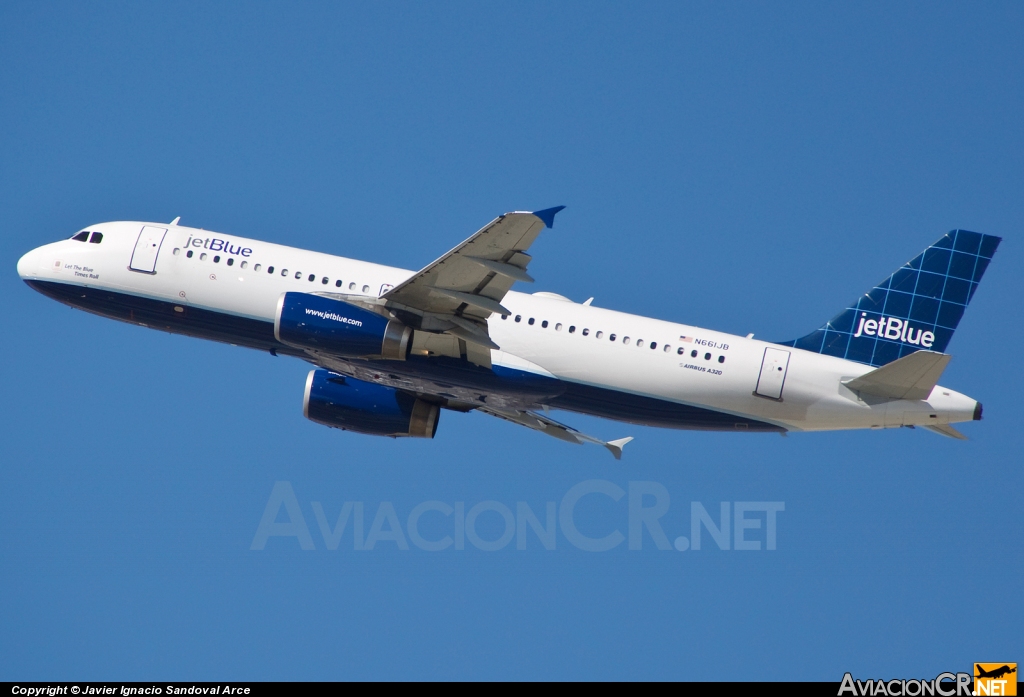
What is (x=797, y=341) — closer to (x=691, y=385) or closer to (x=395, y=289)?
(x=691, y=385)

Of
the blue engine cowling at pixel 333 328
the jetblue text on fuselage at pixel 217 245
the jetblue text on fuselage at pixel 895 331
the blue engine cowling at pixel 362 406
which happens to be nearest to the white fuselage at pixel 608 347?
the jetblue text on fuselage at pixel 217 245

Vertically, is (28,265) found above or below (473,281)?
below

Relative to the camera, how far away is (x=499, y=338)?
4100 cm

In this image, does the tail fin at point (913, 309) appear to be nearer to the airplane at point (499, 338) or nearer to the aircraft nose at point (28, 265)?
the airplane at point (499, 338)

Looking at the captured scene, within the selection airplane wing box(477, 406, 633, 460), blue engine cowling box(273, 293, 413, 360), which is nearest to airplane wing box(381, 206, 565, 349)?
blue engine cowling box(273, 293, 413, 360)

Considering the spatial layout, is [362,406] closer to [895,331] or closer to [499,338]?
[499,338]

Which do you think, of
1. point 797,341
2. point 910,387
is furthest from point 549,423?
point 910,387

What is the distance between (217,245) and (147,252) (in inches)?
95.5

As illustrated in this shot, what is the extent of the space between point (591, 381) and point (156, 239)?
1538cm

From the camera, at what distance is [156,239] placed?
42.9 m

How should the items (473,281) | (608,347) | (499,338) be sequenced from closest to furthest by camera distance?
(473,281), (608,347), (499,338)

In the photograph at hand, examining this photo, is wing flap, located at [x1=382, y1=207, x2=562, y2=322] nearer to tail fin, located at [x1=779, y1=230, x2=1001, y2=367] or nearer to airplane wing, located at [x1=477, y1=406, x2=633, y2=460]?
airplane wing, located at [x1=477, y1=406, x2=633, y2=460]

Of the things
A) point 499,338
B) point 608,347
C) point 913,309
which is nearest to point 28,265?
point 499,338

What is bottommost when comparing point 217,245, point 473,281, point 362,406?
point 362,406
